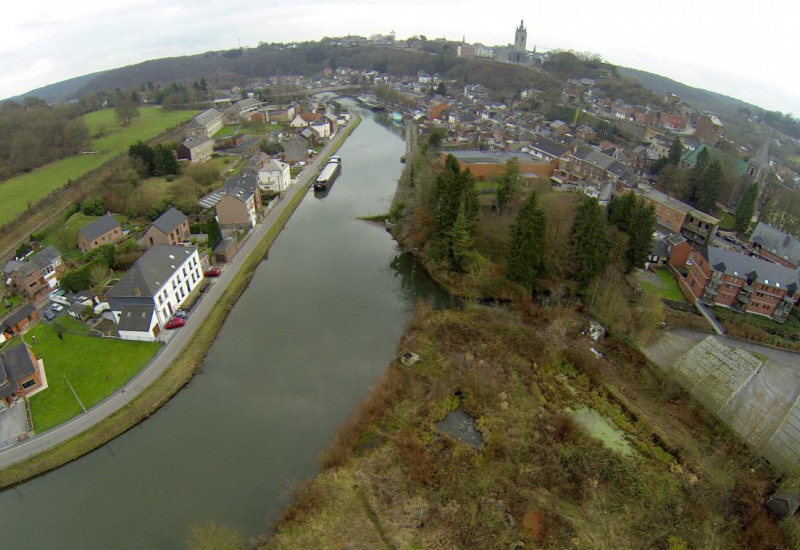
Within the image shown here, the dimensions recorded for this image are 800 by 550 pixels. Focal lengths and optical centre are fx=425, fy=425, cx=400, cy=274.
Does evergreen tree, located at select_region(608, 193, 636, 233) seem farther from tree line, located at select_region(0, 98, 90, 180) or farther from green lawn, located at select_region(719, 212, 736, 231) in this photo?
tree line, located at select_region(0, 98, 90, 180)

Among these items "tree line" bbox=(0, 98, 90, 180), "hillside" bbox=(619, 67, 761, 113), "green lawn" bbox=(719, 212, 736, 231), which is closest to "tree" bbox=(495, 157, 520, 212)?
"green lawn" bbox=(719, 212, 736, 231)

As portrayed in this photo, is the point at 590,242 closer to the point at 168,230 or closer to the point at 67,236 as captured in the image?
the point at 168,230

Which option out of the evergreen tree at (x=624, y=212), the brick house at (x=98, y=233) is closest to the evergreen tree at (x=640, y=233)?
the evergreen tree at (x=624, y=212)

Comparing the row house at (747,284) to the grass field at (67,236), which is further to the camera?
the grass field at (67,236)

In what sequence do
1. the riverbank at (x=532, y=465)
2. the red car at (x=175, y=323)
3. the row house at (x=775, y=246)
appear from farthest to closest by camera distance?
1. the row house at (x=775, y=246)
2. the red car at (x=175, y=323)
3. the riverbank at (x=532, y=465)

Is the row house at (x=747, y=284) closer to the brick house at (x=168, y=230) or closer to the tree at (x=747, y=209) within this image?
the tree at (x=747, y=209)

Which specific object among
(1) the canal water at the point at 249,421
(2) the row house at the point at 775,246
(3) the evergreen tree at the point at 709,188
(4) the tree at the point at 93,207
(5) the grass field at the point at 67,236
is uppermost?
(3) the evergreen tree at the point at 709,188
